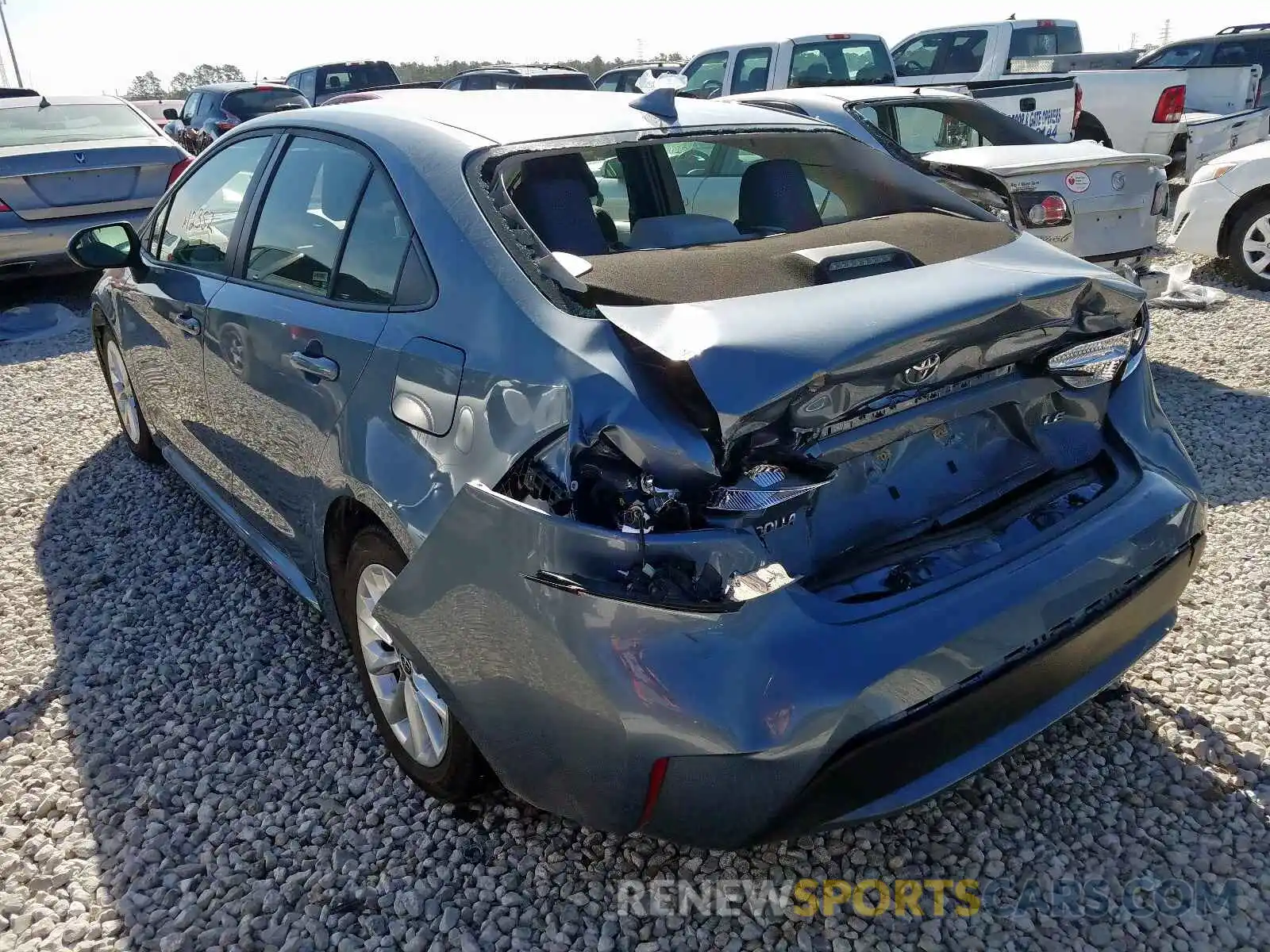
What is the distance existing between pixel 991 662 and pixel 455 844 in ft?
4.45

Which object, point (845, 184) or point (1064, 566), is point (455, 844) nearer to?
point (1064, 566)

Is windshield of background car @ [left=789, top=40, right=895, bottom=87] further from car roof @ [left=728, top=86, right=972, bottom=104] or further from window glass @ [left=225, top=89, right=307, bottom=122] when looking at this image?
window glass @ [left=225, top=89, right=307, bottom=122]

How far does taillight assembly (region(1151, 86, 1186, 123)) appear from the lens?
10531 millimetres

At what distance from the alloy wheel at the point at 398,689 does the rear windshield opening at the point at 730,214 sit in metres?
0.98

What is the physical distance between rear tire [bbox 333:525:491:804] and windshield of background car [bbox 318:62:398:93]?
631 inches

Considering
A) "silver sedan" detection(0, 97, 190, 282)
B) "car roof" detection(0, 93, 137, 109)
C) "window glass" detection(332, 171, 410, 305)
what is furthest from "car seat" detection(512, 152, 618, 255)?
"car roof" detection(0, 93, 137, 109)

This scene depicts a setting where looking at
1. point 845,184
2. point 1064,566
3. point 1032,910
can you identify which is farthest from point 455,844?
point 845,184

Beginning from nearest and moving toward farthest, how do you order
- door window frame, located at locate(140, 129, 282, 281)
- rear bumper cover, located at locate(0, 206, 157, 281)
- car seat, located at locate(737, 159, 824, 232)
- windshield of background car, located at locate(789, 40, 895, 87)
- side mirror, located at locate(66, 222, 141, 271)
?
door window frame, located at locate(140, 129, 282, 281) → car seat, located at locate(737, 159, 824, 232) → side mirror, located at locate(66, 222, 141, 271) → rear bumper cover, located at locate(0, 206, 157, 281) → windshield of background car, located at locate(789, 40, 895, 87)

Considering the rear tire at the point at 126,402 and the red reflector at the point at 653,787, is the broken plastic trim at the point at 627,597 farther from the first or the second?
the rear tire at the point at 126,402

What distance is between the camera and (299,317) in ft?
9.05

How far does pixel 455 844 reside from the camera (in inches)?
96.7

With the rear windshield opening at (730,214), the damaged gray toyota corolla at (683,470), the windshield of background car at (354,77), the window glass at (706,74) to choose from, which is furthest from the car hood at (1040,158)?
the windshield of background car at (354,77)

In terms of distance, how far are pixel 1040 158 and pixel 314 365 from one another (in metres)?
4.82

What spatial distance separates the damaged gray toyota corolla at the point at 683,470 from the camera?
181 cm
